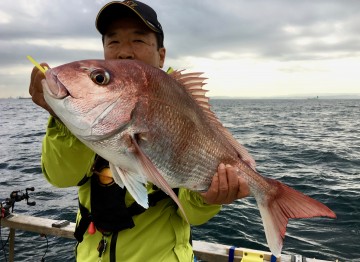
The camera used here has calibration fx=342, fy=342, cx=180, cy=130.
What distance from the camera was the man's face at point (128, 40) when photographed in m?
2.67

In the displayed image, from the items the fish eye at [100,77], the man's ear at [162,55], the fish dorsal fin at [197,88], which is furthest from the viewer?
the man's ear at [162,55]

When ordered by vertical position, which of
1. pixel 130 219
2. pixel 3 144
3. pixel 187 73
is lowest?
pixel 3 144

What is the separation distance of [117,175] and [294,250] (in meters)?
5.89

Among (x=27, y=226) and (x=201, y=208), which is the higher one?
(x=201, y=208)

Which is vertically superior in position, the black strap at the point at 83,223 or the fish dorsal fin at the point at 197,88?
the fish dorsal fin at the point at 197,88

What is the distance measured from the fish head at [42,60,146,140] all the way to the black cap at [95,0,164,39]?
2.78 feet

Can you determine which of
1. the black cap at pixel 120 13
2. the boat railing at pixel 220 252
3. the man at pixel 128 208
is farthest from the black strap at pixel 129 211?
the boat railing at pixel 220 252

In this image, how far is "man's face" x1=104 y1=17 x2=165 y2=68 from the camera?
8.75 ft

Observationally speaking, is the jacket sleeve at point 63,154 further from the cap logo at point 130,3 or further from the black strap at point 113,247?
the cap logo at point 130,3

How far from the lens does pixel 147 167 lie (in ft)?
5.83

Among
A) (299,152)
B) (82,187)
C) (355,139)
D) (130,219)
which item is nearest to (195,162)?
(130,219)

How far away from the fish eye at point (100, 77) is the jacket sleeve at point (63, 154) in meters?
0.48

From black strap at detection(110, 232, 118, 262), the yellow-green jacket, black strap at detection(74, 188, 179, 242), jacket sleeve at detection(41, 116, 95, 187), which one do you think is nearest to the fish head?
jacket sleeve at detection(41, 116, 95, 187)

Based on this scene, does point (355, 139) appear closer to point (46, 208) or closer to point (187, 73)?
point (46, 208)
